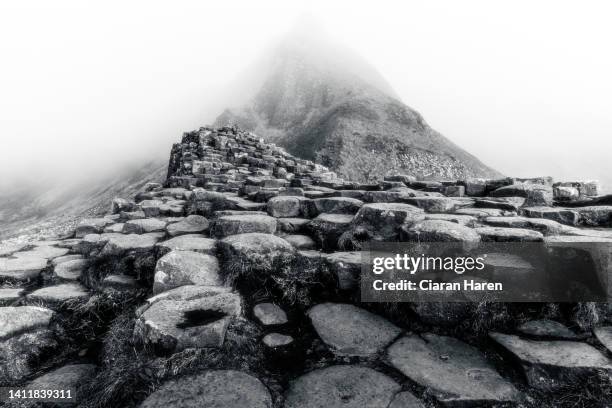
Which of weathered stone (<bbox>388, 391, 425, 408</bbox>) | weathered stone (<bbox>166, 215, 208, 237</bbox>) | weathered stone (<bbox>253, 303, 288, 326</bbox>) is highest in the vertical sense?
weathered stone (<bbox>166, 215, 208, 237</bbox>)

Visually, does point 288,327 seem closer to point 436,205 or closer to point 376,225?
point 376,225

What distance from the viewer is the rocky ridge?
2082 mm

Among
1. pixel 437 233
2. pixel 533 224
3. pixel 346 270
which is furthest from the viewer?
pixel 533 224

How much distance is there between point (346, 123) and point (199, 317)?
25.9 meters

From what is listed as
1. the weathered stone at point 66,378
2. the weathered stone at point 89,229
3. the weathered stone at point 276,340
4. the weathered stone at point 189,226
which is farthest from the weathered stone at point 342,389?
the weathered stone at point 89,229

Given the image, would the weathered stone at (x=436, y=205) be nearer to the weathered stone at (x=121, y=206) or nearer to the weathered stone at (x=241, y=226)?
the weathered stone at (x=241, y=226)

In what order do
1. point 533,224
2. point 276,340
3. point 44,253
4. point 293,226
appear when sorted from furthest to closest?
1. point 44,253
2. point 293,226
3. point 533,224
4. point 276,340

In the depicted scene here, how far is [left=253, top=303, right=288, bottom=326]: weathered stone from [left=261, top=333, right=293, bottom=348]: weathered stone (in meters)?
0.14

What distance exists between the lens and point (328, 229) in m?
4.14

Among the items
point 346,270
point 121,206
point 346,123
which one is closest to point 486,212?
point 346,270

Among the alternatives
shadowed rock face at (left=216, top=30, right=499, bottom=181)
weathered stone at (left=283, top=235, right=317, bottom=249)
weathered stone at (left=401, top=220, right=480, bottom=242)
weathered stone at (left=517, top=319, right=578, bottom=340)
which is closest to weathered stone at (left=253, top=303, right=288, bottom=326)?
weathered stone at (left=283, top=235, right=317, bottom=249)

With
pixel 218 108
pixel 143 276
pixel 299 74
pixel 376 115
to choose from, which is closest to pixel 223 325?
pixel 143 276

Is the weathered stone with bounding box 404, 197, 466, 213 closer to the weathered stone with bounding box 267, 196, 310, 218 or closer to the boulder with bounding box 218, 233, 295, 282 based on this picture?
the weathered stone with bounding box 267, 196, 310, 218

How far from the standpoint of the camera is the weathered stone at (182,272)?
10.2ft
